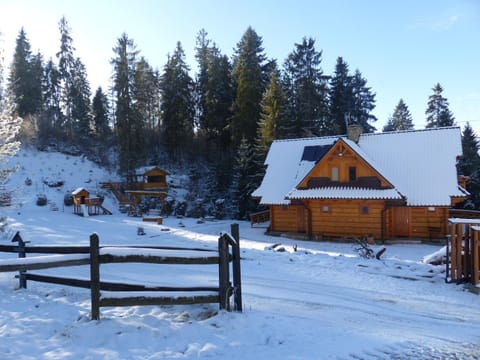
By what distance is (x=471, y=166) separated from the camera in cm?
3162

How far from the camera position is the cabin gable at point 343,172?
1981 cm

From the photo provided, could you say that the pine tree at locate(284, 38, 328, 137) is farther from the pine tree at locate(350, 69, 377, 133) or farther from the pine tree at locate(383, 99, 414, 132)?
the pine tree at locate(383, 99, 414, 132)

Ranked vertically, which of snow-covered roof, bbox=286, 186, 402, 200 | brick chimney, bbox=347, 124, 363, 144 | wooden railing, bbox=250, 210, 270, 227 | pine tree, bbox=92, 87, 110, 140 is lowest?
wooden railing, bbox=250, 210, 270, 227

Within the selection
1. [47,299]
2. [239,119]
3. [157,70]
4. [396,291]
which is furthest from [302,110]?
[47,299]

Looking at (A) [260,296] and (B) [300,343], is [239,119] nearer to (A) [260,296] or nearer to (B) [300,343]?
(A) [260,296]

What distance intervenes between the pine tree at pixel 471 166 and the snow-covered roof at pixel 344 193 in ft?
49.2

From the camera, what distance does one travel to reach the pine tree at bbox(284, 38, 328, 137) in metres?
36.8

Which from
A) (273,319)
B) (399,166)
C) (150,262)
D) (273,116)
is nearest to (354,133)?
(399,166)

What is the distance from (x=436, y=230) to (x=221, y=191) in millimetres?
22151

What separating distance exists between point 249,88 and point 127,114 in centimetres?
1434

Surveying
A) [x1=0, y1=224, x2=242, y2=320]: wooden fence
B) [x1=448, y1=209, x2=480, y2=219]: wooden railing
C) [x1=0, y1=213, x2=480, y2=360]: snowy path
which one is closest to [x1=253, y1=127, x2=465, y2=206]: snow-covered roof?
[x1=448, y1=209, x2=480, y2=219]: wooden railing

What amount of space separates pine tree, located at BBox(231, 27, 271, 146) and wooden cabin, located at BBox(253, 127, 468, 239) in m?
14.8

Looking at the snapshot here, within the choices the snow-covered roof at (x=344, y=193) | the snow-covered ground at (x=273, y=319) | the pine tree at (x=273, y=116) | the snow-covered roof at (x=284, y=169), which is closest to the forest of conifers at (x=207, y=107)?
the pine tree at (x=273, y=116)

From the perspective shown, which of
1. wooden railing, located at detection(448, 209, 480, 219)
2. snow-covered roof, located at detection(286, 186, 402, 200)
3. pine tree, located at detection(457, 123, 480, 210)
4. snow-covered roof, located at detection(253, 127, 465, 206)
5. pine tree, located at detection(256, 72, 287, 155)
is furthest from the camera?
pine tree, located at detection(256, 72, 287, 155)
